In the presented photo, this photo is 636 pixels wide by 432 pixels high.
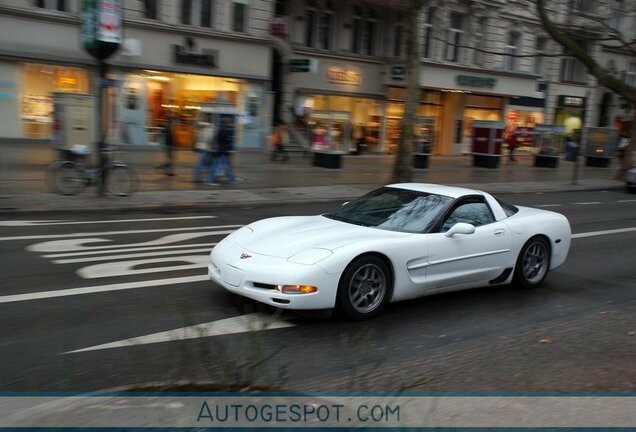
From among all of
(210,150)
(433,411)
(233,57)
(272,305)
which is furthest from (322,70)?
(433,411)

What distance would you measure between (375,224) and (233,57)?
20414 millimetres

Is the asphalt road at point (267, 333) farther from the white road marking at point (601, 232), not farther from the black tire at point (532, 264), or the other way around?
the white road marking at point (601, 232)

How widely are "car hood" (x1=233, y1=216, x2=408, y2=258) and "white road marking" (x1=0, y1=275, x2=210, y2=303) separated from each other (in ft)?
3.70

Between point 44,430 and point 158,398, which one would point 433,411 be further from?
point 44,430

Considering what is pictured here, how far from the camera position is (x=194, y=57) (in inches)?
969

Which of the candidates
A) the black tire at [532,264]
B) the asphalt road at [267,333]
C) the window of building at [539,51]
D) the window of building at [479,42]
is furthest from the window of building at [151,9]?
the window of building at [539,51]

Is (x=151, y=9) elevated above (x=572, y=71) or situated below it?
below

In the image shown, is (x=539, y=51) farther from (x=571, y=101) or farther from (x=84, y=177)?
(x=84, y=177)

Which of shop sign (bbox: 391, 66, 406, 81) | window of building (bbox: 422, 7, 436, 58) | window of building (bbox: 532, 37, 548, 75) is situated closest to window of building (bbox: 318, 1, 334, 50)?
shop sign (bbox: 391, 66, 406, 81)

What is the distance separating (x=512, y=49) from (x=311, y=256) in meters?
33.5

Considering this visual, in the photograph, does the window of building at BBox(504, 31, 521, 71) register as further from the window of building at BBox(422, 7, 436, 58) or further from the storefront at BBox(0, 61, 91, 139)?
the storefront at BBox(0, 61, 91, 139)

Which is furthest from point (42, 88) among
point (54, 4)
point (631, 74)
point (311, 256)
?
point (631, 74)

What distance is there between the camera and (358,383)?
4.35 metres

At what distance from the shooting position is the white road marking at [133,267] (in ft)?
23.7
